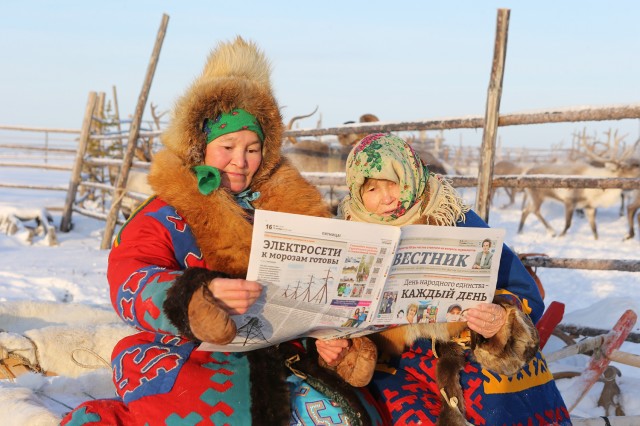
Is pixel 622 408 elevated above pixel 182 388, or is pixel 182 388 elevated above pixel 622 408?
pixel 182 388

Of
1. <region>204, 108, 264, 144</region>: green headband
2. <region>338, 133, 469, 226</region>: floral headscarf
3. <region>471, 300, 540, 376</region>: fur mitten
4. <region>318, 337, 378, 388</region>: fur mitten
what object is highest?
<region>204, 108, 264, 144</region>: green headband

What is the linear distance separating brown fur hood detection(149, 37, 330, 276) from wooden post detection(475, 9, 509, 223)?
213cm

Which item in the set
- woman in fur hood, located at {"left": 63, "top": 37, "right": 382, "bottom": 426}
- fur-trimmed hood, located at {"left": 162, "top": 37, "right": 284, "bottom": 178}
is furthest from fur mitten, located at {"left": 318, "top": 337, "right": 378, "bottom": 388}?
fur-trimmed hood, located at {"left": 162, "top": 37, "right": 284, "bottom": 178}

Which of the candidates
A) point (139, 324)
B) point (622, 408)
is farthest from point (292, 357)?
point (622, 408)

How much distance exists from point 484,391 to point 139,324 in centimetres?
94

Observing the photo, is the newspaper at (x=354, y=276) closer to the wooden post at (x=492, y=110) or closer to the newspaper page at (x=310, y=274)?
the newspaper page at (x=310, y=274)

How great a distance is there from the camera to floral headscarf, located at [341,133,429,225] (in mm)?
1812

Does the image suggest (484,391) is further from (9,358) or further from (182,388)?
(9,358)

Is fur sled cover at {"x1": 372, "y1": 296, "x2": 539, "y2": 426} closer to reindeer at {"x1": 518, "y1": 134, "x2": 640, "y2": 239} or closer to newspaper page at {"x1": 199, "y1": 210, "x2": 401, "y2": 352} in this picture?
newspaper page at {"x1": 199, "y1": 210, "x2": 401, "y2": 352}

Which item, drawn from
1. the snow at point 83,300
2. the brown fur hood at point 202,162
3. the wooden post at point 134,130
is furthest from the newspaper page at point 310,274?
the wooden post at point 134,130

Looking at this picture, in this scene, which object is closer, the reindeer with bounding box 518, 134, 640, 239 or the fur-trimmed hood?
the fur-trimmed hood

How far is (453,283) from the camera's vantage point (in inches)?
64.5

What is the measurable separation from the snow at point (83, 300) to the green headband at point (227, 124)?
961 millimetres

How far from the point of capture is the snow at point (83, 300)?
8.14 ft
